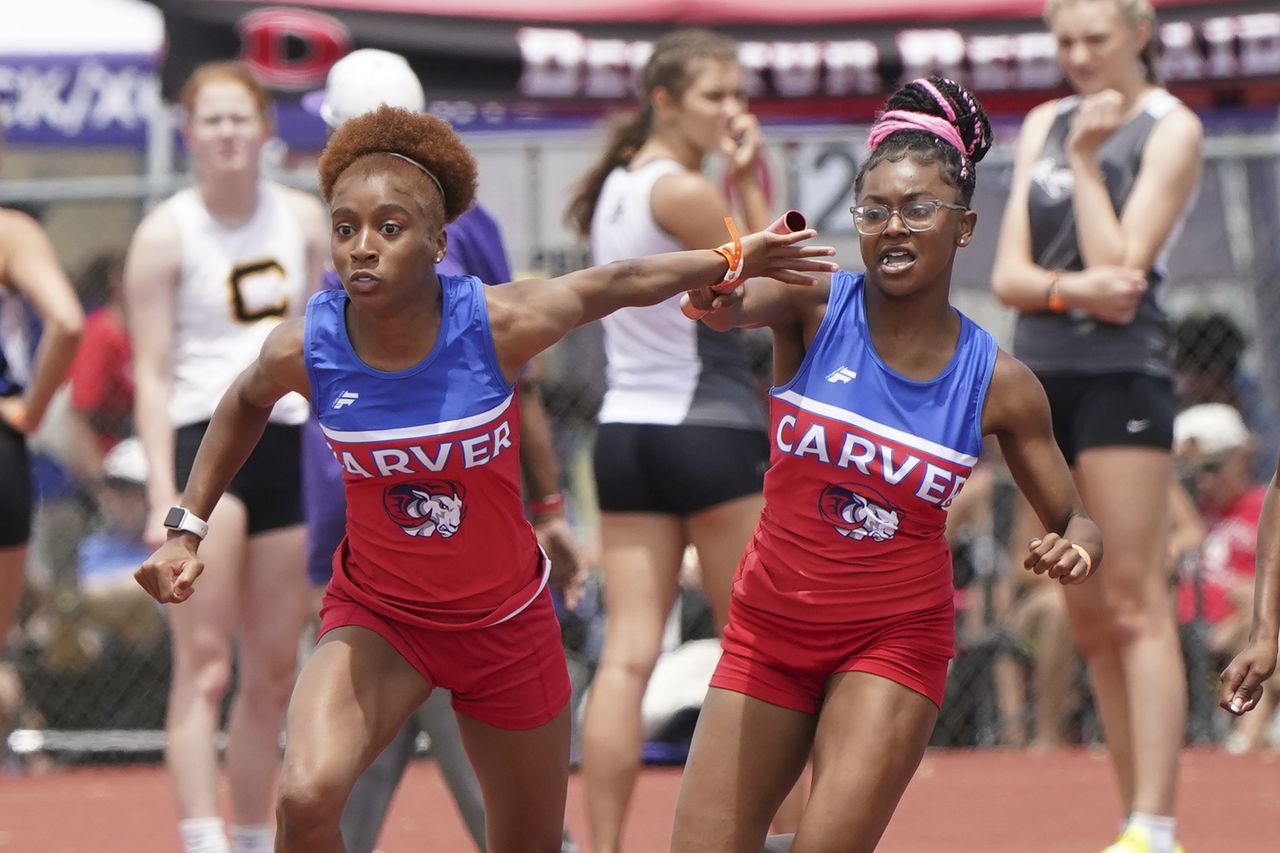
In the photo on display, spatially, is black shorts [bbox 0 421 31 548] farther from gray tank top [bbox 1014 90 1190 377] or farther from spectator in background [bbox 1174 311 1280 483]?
spectator in background [bbox 1174 311 1280 483]

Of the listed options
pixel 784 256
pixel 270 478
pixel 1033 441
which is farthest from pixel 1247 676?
pixel 270 478

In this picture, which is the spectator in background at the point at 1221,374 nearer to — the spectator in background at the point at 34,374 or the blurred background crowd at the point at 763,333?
the blurred background crowd at the point at 763,333

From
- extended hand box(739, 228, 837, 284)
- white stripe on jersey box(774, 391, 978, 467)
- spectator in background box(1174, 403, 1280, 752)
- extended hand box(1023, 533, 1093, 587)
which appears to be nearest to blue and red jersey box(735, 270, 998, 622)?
white stripe on jersey box(774, 391, 978, 467)

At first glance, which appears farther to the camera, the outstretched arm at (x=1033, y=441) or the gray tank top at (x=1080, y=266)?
the gray tank top at (x=1080, y=266)

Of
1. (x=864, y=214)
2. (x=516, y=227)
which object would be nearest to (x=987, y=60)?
(x=516, y=227)

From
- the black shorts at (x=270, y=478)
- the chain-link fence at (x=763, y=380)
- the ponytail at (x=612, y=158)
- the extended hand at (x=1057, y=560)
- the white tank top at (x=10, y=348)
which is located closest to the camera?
the extended hand at (x=1057, y=560)

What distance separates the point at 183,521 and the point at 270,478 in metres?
1.42

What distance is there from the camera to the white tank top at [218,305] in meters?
5.90

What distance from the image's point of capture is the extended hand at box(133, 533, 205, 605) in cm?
421

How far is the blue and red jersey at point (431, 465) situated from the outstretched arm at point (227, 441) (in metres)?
0.06

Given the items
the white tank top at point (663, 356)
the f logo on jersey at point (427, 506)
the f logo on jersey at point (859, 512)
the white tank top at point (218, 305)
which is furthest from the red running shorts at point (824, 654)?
the white tank top at point (218, 305)

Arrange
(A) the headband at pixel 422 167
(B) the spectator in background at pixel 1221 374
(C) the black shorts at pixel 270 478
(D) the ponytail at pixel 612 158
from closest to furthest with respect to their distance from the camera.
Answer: (A) the headband at pixel 422 167 → (C) the black shorts at pixel 270 478 → (D) the ponytail at pixel 612 158 → (B) the spectator in background at pixel 1221 374

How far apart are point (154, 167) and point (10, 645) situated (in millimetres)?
2453

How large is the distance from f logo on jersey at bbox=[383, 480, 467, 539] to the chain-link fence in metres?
4.68
